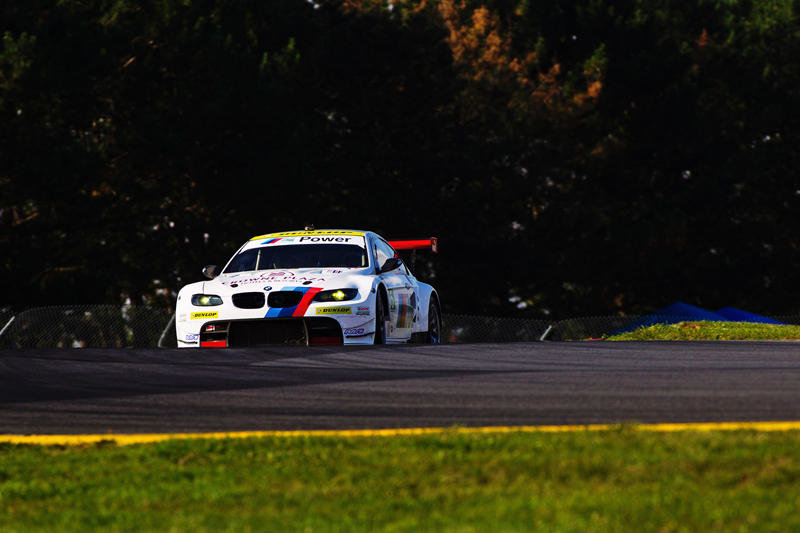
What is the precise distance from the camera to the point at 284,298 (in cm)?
1410

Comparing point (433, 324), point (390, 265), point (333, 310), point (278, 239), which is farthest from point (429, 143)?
point (333, 310)

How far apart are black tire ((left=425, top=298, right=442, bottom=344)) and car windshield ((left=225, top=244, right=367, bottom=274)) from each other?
192 cm

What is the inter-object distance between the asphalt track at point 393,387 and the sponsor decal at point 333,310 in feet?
2.22

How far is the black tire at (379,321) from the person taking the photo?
46.9 feet

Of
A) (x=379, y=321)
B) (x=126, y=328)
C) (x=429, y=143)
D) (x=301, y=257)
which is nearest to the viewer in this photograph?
(x=379, y=321)

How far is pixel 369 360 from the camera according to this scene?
12.3m

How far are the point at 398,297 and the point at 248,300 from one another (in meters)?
1.98

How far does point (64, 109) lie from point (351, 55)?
11.5 meters

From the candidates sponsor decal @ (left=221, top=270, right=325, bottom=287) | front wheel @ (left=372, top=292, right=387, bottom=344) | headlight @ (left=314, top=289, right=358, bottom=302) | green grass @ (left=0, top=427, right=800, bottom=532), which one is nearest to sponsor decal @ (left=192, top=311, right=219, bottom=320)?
sponsor decal @ (left=221, top=270, right=325, bottom=287)

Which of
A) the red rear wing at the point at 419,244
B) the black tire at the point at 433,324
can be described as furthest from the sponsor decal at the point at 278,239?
the red rear wing at the point at 419,244

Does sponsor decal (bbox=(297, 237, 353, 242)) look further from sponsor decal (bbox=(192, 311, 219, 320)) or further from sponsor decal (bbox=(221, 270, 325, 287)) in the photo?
sponsor decal (bbox=(192, 311, 219, 320))

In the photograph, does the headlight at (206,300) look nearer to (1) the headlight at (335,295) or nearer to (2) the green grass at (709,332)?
(1) the headlight at (335,295)

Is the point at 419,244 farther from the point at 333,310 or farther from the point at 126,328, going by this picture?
the point at 333,310

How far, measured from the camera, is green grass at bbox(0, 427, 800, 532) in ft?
18.6
